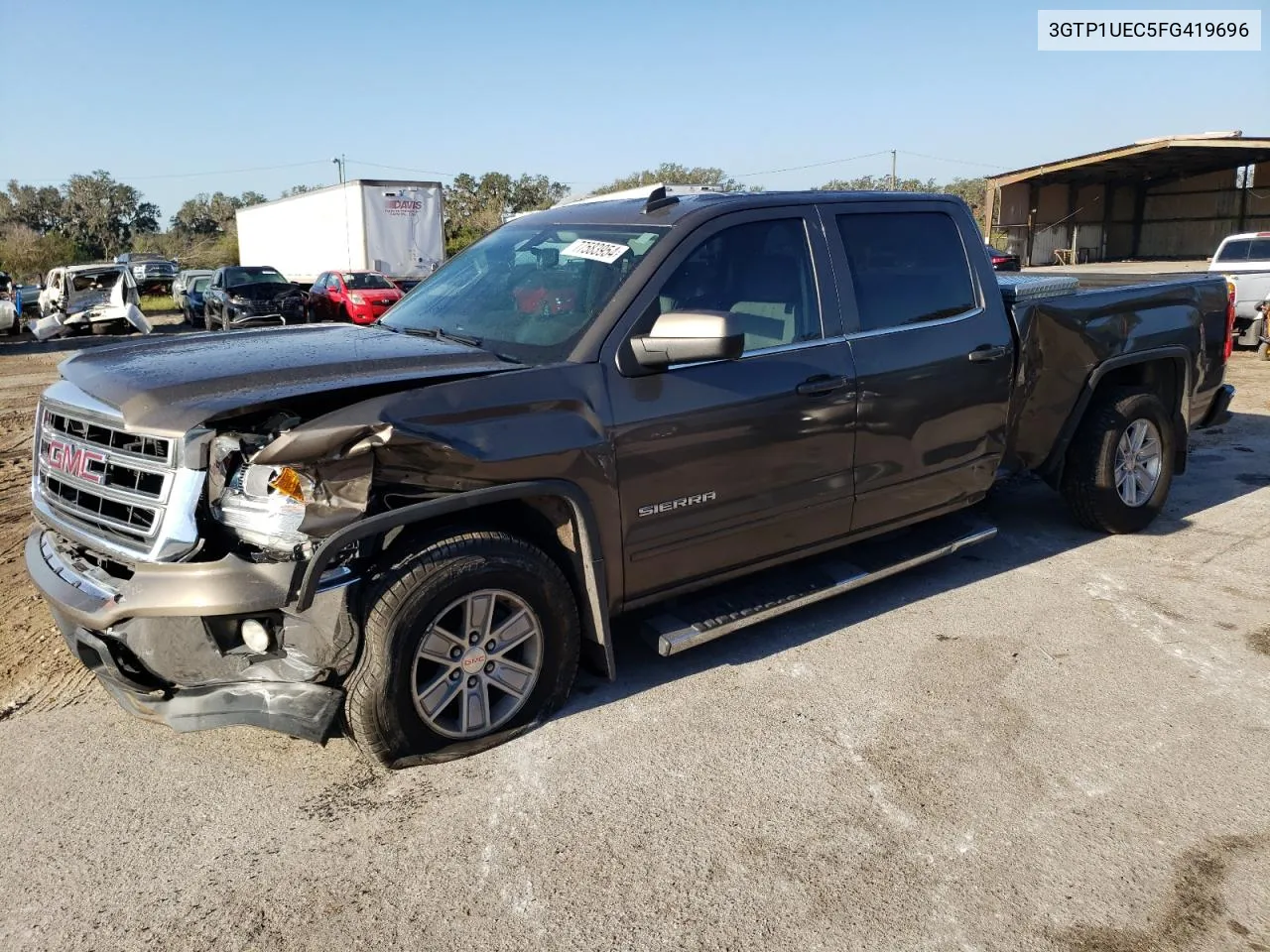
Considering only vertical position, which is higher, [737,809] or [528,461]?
[528,461]

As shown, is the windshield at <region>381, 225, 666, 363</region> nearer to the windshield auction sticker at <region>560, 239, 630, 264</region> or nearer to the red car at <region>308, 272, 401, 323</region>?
the windshield auction sticker at <region>560, 239, 630, 264</region>

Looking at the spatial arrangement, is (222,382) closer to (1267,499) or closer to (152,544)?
(152,544)

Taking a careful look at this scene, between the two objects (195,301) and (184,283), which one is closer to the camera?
(195,301)

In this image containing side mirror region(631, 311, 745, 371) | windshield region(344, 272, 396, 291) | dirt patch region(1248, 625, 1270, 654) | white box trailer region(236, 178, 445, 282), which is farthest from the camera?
white box trailer region(236, 178, 445, 282)

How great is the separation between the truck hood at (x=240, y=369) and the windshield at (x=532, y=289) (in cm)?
22

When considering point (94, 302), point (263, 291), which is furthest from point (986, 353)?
point (94, 302)

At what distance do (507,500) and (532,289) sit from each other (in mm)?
1061

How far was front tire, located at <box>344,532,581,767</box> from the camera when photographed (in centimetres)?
315

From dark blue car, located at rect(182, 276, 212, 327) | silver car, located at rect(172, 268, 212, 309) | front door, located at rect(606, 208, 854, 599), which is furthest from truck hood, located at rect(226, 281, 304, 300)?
front door, located at rect(606, 208, 854, 599)

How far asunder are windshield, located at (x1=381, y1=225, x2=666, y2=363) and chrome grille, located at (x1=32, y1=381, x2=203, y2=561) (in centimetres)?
127

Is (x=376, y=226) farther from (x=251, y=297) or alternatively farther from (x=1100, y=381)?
(x=1100, y=381)

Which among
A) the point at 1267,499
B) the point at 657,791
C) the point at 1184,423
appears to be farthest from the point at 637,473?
the point at 1267,499

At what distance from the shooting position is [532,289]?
405 centimetres

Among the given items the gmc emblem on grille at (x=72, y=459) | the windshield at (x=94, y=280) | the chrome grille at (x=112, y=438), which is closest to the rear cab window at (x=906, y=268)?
the chrome grille at (x=112, y=438)
